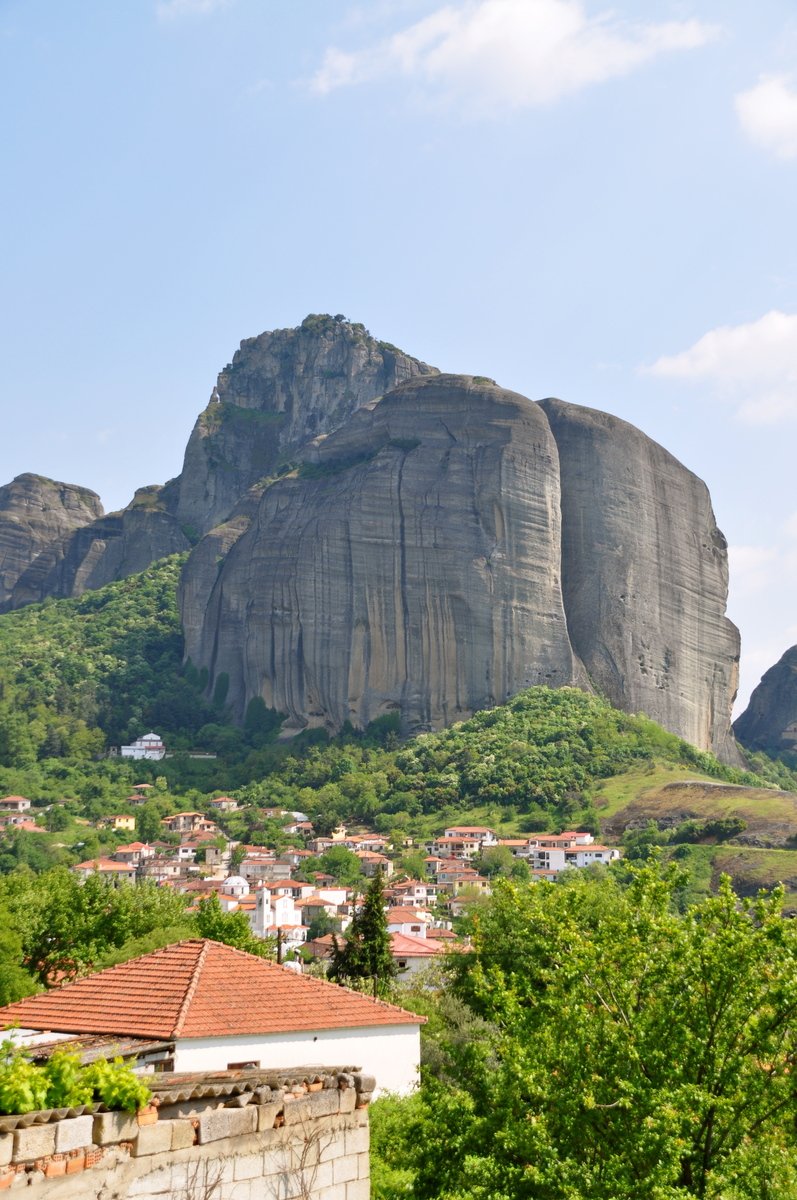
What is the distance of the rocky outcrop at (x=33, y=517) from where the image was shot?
15500 cm

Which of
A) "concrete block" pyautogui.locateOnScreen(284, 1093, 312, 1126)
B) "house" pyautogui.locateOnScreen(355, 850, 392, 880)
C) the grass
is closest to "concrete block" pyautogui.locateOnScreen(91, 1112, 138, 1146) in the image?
"concrete block" pyautogui.locateOnScreen(284, 1093, 312, 1126)

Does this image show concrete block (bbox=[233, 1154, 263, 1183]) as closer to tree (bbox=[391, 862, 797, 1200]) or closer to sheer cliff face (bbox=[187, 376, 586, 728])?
tree (bbox=[391, 862, 797, 1200])

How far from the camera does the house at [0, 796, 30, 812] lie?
307 ft

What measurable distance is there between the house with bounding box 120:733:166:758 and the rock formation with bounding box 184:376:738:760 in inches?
289

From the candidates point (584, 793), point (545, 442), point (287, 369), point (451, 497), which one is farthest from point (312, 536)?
point (287, 369)

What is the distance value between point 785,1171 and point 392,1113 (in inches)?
233

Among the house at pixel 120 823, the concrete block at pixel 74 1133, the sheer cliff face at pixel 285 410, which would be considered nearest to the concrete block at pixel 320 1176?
the concrete block at pixel 74 1133

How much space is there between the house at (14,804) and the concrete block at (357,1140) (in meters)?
89.3

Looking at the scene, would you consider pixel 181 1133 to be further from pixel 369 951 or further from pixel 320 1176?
pixel 369 951

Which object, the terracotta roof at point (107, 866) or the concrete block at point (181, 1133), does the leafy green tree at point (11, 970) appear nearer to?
the concrete block at point (181, 1133)

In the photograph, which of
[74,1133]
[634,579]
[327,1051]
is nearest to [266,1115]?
[74,1133]

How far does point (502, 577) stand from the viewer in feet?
314

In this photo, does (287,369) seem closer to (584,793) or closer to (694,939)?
(584,793)

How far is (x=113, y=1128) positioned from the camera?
23.3 feet
